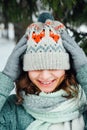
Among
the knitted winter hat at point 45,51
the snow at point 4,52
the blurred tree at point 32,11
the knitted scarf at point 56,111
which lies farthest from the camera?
the snow at point 4,52

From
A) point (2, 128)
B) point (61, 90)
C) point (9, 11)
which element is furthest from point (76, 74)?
point (9, 11)

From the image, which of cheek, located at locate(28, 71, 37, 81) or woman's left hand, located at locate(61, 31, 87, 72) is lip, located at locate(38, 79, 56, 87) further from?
woman's left hand, located at locate(61, 31, 87, 72)

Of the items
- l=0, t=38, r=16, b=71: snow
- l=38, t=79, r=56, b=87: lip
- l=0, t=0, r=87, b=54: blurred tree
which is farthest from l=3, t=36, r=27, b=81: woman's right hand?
l=0, t=38, r=16, b=71: snow

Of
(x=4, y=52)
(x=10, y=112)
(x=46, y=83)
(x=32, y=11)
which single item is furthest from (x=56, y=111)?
(x=4, y=52)

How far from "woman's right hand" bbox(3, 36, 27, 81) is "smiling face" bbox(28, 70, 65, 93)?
94mm

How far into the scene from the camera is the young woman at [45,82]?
2.28 m

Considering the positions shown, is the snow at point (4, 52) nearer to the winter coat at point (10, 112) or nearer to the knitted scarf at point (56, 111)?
the winter coat at point (10, 112)

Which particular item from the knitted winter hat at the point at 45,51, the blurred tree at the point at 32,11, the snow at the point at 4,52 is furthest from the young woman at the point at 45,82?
the snow at the point at 4,52

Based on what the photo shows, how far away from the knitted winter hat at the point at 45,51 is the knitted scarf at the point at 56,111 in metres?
0.19

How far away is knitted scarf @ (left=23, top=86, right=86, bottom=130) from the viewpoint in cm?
238

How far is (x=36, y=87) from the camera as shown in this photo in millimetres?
2455

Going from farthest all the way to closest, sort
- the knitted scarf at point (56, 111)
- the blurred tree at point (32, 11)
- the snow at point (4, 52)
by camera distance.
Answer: the snow at point (4, 52)
the blurred tree at point (32, 11)
the knitted scarf at point (56, 111)

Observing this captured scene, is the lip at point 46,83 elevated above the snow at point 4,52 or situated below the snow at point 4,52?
below

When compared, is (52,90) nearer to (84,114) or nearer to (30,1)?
(84,114)
